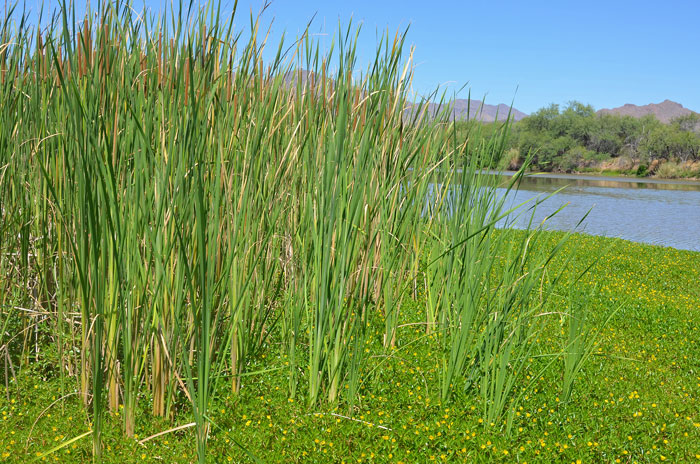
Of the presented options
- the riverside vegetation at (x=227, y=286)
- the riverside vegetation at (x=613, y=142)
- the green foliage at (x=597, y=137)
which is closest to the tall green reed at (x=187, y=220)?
the riverside vegetation at (x=227, y=286)

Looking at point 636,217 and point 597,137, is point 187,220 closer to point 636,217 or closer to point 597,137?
point 636,217

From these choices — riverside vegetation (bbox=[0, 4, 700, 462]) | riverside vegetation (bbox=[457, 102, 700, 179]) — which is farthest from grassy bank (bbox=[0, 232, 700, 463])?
riverside vegetation (bbox=[457, 102, 700, 179])

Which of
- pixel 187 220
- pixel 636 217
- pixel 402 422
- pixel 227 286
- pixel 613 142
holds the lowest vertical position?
pixel 636 217

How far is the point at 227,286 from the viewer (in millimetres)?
2375

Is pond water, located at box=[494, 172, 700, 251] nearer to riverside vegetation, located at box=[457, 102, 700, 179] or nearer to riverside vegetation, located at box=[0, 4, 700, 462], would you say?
riverside vegetation, located at box=[0, 4, 700, 462]

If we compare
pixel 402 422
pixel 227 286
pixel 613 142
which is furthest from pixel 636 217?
pixel 613 142

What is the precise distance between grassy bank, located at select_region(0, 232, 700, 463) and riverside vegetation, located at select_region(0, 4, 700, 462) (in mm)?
14

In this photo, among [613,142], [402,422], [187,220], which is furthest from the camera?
[613,142]

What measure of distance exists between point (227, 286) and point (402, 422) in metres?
1.23

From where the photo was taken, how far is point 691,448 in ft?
10.4

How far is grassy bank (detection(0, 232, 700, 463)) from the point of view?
2.50 m

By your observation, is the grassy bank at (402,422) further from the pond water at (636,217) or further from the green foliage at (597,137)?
the green foliage at (597,137)

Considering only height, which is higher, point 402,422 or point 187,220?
point 187,220

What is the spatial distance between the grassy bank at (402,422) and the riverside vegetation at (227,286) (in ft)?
0.05
